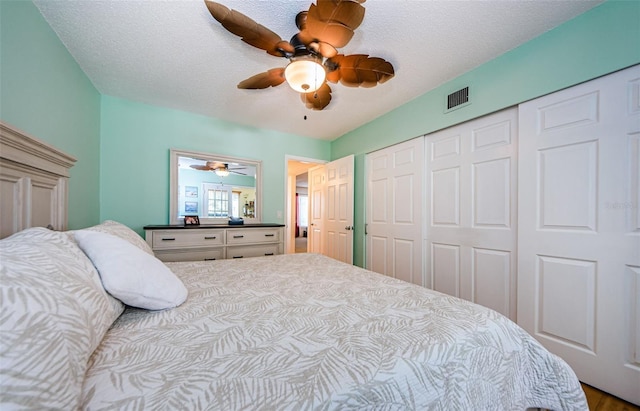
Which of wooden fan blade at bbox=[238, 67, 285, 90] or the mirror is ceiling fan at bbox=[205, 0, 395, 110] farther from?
the mirror

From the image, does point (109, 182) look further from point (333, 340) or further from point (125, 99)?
point (333, 340)

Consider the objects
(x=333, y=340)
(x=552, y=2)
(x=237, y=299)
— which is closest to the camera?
(x=333, y=340)

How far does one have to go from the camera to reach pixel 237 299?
3.72 ft

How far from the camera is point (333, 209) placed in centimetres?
398

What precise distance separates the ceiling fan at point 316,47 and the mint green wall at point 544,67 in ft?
2.51

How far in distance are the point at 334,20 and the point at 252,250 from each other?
2.64 m

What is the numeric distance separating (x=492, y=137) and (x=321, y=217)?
2797 mm

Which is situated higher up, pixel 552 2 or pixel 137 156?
pixel 552 2

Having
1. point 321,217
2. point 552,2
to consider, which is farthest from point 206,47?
point 321,217

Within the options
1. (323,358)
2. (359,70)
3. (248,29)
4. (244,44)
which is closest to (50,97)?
(244,44)

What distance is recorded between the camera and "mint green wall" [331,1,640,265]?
4.77ft

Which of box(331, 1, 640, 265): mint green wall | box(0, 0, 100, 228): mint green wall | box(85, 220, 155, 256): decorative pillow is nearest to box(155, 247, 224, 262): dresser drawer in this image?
box(0, 0, 100, 228): mint green wall

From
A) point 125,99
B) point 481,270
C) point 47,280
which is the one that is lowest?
point 481,270

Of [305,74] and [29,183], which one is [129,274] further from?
[305,74]
